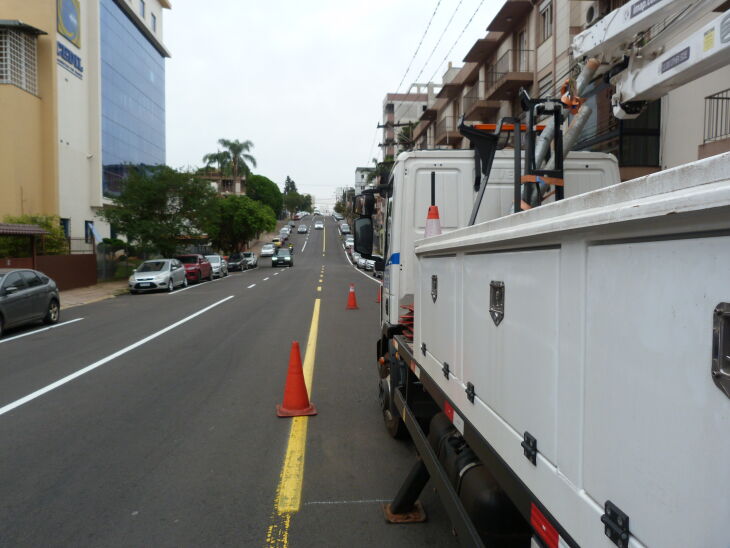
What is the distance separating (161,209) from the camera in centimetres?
3491

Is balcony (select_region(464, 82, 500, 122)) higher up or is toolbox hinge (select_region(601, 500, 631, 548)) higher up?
balcony (select_region(464, 82, 500, 122))

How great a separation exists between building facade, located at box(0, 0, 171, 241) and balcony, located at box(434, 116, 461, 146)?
Result: 75.7ft

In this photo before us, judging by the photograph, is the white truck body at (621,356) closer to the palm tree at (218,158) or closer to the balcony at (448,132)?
the balcony at (448,132)

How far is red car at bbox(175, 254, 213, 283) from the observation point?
31000mm

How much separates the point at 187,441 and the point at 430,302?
3060 mm

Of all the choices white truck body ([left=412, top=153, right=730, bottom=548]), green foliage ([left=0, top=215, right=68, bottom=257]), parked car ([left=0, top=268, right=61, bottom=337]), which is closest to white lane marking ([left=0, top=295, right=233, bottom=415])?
parked car ([left=0, top=268, right=61, bottom=337])

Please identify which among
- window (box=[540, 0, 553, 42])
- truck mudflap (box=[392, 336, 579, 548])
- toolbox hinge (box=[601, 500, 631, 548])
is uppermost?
window (box=[540, 0, 553, 42])

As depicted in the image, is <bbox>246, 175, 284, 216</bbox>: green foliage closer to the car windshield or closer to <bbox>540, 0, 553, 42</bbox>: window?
the car windshield

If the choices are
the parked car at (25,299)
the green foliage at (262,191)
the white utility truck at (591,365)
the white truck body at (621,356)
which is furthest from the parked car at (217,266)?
the green foliage at (262,191)

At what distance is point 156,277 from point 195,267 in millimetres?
6161

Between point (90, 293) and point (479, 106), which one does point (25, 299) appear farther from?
point (479, 106)

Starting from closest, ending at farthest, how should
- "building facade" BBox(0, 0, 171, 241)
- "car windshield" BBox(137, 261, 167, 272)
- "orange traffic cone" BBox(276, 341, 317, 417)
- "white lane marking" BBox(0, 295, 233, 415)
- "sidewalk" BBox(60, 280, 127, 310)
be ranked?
"orange traffic cone" BBox(276, 341, 317, 417) < "white lane marking" BBox(0, 295, 233, 415) < "sidewalk" BBox(60, 280, 127, 310) < "car windshield" BBox(137, 261, 167, 272) < "building facade" BBox(0, 0, 171, 241)

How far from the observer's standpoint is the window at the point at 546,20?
2288 centimetres

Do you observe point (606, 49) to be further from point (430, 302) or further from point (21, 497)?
point (21, 497)
